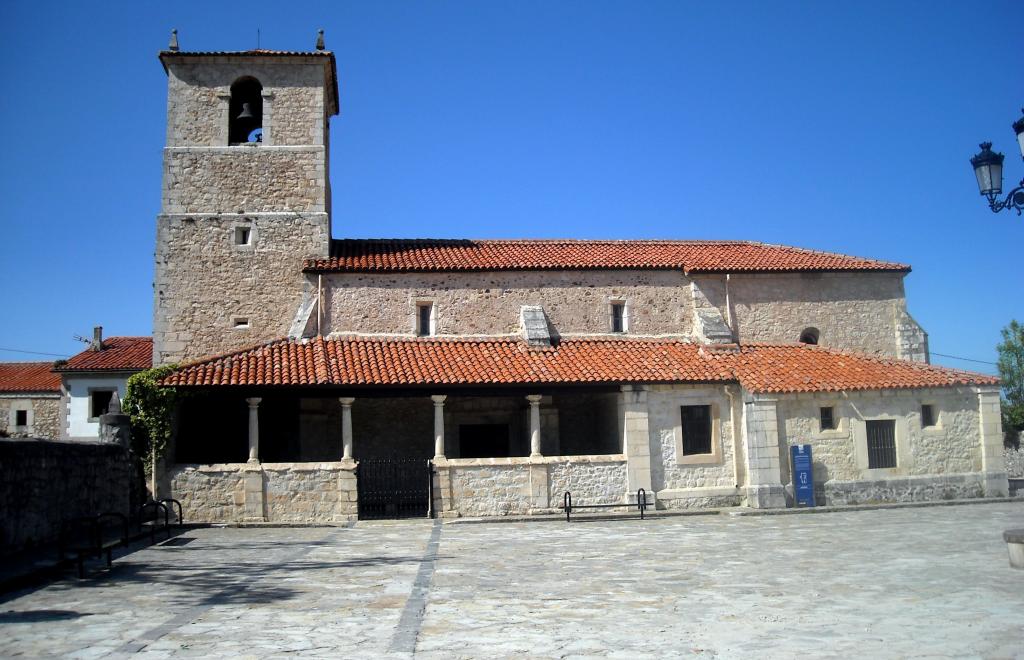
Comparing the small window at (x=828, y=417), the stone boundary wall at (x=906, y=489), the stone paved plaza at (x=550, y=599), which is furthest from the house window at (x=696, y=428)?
the stone paved plaza at (x=550, y=599)

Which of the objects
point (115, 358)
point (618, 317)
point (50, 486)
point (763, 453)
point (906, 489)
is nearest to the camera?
point (50, 486)

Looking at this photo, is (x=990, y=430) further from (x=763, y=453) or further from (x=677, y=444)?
(x=677, y=444)

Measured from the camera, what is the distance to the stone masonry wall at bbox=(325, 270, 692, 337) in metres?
21.8

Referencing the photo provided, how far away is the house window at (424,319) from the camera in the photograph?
2198 centimetres

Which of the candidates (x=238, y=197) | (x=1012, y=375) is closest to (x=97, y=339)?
(x=238, y=197)

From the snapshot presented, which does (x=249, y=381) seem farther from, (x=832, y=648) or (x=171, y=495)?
(x=832, y=648)

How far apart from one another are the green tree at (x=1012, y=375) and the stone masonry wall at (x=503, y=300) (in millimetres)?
30162

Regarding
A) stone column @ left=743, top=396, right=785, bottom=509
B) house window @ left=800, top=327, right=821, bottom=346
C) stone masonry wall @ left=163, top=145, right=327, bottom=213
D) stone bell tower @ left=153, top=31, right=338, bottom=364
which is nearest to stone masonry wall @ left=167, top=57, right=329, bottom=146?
stone bell tower @ left=153, top=31, right=338, bottom=364

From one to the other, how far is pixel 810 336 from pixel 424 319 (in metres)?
10.8

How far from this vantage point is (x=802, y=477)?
1956cm

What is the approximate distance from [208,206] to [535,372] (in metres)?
10.0

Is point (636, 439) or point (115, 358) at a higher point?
point (115, 358)

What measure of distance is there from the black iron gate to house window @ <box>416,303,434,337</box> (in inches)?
144

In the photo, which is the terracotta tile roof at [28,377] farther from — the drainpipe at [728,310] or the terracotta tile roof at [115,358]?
the drainpipe at [728,310]
